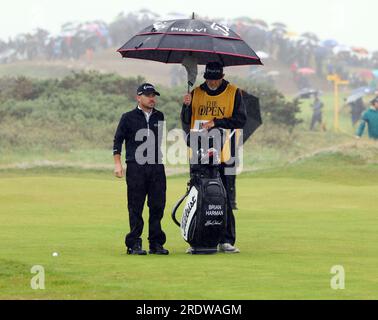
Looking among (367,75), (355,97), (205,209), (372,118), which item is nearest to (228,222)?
(205,209)

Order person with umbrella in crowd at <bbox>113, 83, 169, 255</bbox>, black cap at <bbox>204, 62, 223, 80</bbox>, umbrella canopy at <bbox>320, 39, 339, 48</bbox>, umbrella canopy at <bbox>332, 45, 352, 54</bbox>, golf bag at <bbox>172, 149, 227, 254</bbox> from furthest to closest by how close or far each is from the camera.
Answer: umbrella canopy at <bbox>320, 39, 339, 48</bbox> → umbrella canopy at <bbox>332, 45, 352, 54</bbox> → black cap at <bbox>204, 62, 223, 80</bbox> → golf bag at <bbox>172, 149, 227, 254</bbox> → person with umbrella in crowd at <bbox>113, 83, 169, 255</bbox>

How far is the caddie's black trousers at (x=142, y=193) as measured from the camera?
16.2 meters

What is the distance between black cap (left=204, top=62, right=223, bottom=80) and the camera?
16594mm

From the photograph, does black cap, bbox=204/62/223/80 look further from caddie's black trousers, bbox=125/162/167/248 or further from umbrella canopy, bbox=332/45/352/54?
umbrella canopy, bbox=332/45/352/54

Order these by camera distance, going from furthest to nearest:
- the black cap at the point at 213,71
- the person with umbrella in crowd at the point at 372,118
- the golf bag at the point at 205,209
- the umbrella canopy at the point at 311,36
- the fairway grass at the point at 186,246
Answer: the umbrella canopy at the point at 311,36 → the person with umbrella in crowd at the point at 372,118 → the black cap at the point at 213,71 → the golf bag at the point at 205,209 → the fairway grass at the point at 186,246

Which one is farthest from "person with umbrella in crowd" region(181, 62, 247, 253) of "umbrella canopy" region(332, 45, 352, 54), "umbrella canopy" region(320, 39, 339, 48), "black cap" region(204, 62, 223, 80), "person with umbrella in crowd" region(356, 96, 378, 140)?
"umbrella canopy" region(320, 39, 339, 48)

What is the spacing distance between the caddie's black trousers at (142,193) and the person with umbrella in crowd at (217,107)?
0.84 m

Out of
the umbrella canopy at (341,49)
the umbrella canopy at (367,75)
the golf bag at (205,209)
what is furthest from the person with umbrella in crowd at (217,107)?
the umbrella canopy at (367,75)

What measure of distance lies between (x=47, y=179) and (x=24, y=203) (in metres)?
6.25

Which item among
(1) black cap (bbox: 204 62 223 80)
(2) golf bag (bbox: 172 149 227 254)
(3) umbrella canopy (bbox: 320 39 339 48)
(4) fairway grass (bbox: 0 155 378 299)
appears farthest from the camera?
(3) umbrella canopy (bbox: 320 39 339 48)

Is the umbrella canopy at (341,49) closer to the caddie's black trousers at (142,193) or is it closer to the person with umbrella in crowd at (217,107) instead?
the person with umbrella in crowd at (217,107)

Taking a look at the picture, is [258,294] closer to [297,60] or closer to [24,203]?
[24,203]
